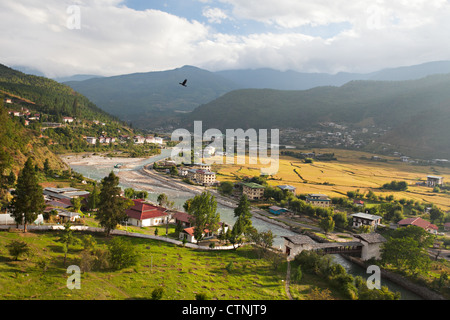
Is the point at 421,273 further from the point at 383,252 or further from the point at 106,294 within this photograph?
the point at 106,294

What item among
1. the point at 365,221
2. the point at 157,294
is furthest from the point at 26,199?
the point at 365,221

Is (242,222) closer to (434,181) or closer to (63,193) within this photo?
(63,193)

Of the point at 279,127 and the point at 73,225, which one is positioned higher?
the point at 279,127

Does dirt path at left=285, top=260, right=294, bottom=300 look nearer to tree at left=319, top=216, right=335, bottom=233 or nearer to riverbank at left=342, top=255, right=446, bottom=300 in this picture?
riverbank at left=342, top=255, right=446, bottom=300

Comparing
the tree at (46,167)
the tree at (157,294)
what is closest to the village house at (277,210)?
the tree at (157,294)

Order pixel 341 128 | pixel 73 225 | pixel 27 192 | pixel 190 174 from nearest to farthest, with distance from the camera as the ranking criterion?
pixel 27 192
pixel 73 225
pixel 190 174
pixel 341 128

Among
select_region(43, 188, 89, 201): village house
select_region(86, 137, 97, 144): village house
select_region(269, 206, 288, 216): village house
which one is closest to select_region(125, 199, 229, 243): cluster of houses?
select_region(43, 188, 89, 201): village house
